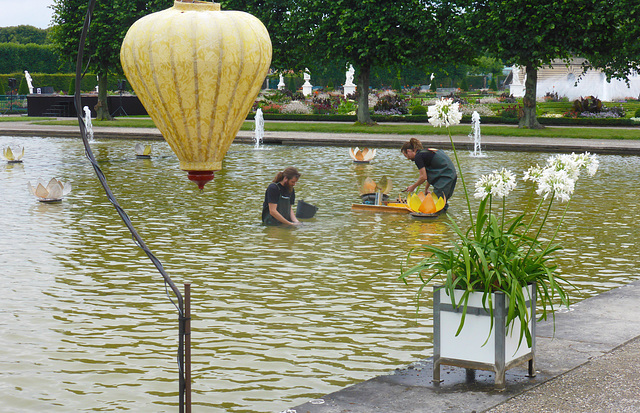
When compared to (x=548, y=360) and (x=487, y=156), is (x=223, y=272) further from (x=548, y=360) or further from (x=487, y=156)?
(x=487, y=156)

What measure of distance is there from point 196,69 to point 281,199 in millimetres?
9472

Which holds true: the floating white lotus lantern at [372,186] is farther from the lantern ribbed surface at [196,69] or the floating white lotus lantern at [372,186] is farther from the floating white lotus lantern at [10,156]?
the lantern ribbed surface at [196,69]

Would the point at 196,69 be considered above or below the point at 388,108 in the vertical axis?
below

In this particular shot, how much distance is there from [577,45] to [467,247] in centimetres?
2823

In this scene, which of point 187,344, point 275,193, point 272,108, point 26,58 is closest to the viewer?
point 187,344

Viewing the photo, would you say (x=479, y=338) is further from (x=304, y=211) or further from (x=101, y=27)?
(x=101, y=27)

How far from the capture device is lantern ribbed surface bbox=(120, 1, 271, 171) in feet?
11.4

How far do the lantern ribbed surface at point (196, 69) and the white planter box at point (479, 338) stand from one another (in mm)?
2561

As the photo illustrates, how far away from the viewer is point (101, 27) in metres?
40.9

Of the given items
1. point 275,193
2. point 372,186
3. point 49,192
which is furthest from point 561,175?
point 49,192

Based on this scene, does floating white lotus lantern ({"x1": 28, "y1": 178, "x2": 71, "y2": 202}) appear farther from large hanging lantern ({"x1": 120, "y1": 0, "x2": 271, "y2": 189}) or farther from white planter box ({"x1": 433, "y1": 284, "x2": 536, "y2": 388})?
large hanging lantern ({"x1": 120, "y1": 0, "x2": 271, "y2": 189})

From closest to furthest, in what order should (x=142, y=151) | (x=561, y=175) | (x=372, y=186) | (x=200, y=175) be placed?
(x=200, y=175)
(x=561, y=175)
(x=372, y=186)
(x=142, y=151)

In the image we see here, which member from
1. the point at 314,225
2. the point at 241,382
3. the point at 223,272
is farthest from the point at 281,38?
the point at 241,382

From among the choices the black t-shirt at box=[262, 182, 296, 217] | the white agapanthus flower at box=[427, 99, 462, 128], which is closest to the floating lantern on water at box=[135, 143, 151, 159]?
the black t-shirt at box=[262, 182, 296, 217]
